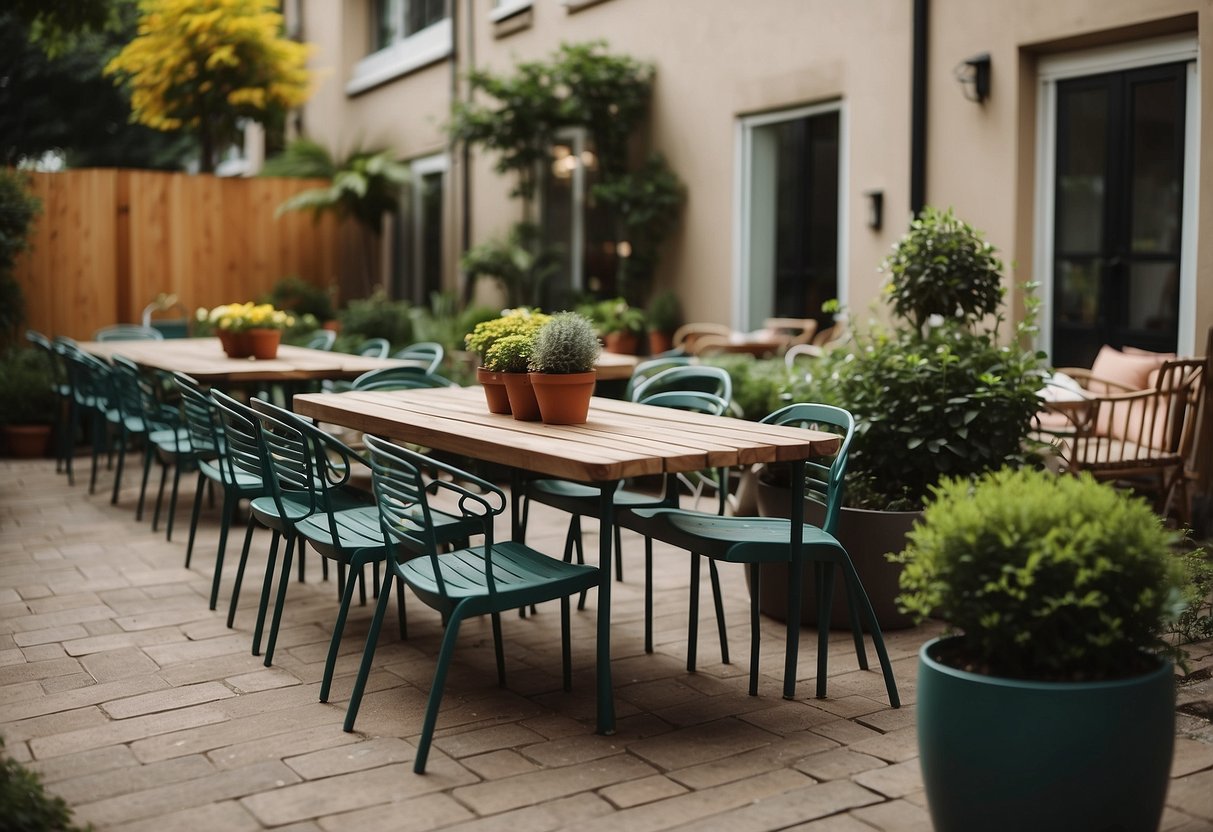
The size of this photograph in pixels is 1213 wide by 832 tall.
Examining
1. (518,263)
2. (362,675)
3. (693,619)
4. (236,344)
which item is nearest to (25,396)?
(236,344)

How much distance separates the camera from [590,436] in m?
3.69

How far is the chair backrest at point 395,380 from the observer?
5.36 m

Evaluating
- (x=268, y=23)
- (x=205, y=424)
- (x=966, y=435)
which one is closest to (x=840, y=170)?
(x=966, y=435)

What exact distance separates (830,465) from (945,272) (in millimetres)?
1265

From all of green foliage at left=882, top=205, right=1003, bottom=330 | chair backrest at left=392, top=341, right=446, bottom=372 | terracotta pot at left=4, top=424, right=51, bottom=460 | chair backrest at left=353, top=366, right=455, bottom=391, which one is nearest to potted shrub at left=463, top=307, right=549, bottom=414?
chair backrest at left=353, top=366, right=455, bottom=391

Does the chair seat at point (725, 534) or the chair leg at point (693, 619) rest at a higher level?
the chair seat at point (725, 534)

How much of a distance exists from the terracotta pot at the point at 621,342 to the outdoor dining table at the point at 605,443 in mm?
4896

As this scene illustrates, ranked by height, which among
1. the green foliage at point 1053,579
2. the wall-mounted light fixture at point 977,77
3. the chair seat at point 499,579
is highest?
the wall-mounted light fixture at point 977,77

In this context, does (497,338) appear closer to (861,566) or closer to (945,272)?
(861,566)

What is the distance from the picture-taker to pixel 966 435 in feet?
14.2

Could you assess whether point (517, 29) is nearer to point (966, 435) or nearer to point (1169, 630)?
point (966, 435)

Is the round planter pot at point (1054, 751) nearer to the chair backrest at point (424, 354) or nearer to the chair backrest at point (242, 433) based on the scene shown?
the chair backrest at point (242, 433)

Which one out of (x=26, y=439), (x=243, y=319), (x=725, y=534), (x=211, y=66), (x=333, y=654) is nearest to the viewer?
(x=333, y=654)

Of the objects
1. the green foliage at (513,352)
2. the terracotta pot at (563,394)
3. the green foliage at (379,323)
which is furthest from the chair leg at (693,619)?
the green foliage at (379,323)
